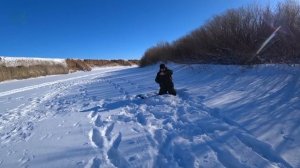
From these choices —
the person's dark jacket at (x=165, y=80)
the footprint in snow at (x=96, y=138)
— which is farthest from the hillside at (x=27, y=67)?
the footprint in snow at (x=96, y=138)

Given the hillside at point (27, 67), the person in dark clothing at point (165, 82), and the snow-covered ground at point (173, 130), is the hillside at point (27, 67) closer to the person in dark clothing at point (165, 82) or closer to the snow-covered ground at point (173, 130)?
the snow-covered ground at point (173, 130)

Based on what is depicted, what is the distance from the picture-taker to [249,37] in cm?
1077

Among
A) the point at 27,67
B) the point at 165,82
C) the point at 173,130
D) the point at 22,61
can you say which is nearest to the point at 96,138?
the point at 173,130

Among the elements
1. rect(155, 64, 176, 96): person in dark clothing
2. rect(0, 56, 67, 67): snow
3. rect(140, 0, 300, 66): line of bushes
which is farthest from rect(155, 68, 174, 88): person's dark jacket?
rect(0, 56, 67, 67): snow

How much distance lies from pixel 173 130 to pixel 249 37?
788 cm

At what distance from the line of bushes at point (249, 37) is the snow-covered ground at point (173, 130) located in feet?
4.36

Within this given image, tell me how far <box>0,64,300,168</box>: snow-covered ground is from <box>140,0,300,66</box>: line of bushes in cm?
133

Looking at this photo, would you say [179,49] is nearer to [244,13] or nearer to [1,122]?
[244,13]

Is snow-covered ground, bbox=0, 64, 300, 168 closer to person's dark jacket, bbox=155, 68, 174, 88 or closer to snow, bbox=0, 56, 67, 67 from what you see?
person's dark jacket, bbox=155, 68, 174, 88

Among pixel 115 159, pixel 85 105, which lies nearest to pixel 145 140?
pixel 115 159

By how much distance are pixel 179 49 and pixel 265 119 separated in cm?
1535

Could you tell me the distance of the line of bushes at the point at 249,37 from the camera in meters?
8.17

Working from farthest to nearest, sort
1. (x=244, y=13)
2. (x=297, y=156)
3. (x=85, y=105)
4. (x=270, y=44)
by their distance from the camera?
(x=244, y=13) < (x=270, y=44) < (x=85, y=105) < (x=297, y=156)

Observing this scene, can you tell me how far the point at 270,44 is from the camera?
920 centimetres
